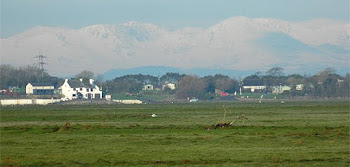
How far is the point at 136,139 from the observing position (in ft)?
159

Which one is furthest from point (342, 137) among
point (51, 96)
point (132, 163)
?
point (51, 96)

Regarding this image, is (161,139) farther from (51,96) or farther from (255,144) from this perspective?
(51,96)

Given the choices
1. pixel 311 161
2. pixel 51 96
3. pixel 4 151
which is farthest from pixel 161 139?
pixel 51 96

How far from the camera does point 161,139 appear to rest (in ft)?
157

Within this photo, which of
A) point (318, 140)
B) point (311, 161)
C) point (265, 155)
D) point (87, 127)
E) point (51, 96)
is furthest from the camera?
point (51, 96)

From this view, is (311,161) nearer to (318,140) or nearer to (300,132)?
(318,140)

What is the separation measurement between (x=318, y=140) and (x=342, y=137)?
7.04 ft

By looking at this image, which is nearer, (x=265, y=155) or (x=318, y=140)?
(x=265, y=155)

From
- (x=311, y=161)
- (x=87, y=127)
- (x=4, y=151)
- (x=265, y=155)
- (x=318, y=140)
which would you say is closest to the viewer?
(x=311, y=161)

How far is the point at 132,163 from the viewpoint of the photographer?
3616cm

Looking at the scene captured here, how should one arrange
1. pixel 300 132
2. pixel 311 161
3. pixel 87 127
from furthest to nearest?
1. pixel 87 127
2. pixel 300 132
3. pixel 311 161

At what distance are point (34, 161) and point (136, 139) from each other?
1211 cm

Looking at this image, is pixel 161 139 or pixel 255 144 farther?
pixel 161 139

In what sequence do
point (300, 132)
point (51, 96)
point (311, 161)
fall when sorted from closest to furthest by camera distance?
point (311, 161) → point (300, 132) → point (51, 96)
